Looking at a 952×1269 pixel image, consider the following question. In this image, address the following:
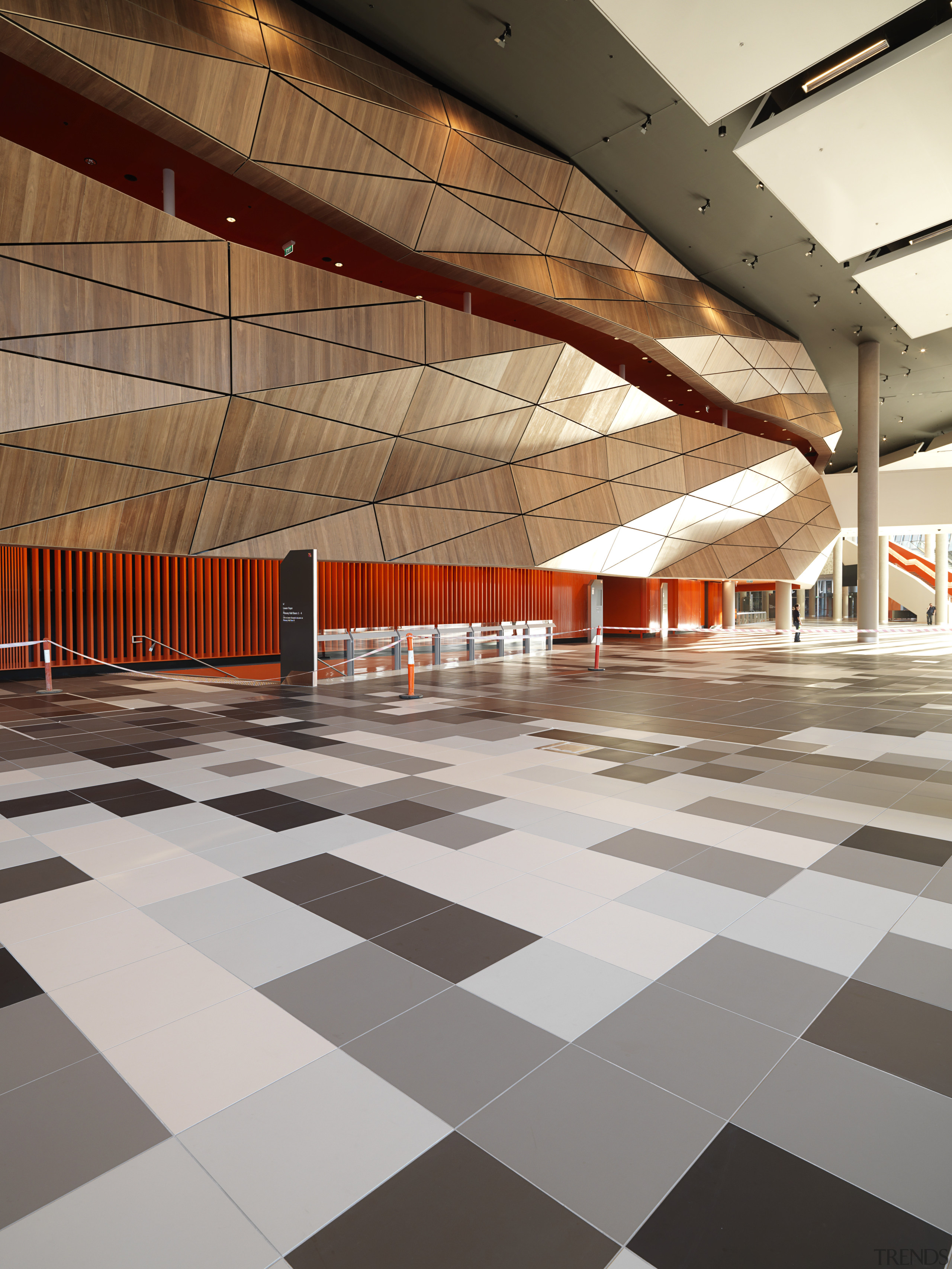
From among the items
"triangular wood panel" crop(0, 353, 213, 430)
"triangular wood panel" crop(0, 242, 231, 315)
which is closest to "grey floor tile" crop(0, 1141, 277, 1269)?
"triangular wood panel" crop(0, 353, 213, 430)

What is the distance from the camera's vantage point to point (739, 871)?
4.20 meters

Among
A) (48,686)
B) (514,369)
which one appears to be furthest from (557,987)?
(514,369)

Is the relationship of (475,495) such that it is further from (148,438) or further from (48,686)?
(48,686)

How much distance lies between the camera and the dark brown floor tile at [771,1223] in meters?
1.71

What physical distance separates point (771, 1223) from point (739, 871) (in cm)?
251

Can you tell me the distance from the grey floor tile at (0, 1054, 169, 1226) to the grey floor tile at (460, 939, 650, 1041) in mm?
1243

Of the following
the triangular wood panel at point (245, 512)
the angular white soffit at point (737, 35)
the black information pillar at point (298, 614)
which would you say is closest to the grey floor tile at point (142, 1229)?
the black information pillar at point (298, 614)

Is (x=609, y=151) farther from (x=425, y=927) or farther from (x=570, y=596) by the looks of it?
(x=425, y=927)

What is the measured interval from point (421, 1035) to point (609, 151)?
64.5 ft

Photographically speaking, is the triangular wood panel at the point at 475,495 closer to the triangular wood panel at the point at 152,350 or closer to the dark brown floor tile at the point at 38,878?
the triangular wood panel at the point at 152,350

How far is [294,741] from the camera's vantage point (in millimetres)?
8273

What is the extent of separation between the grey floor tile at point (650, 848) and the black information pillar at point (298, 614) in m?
8.93

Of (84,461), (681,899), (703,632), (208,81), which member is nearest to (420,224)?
(208,81)

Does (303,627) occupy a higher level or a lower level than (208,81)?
lower
